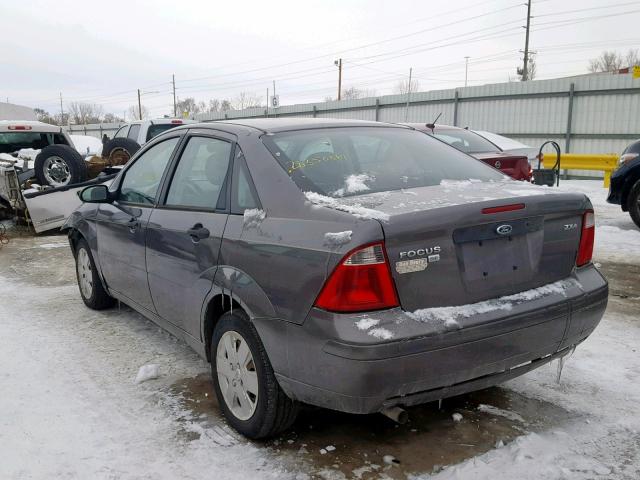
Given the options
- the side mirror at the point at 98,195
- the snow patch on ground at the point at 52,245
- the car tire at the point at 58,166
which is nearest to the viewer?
the side mirror at the point at 98,195

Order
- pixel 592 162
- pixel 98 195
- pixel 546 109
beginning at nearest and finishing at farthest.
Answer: pixel 98 195
pixel 592 162
pixel 546 109

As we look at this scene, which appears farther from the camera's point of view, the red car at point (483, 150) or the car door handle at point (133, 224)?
the red car at point (483, 150)

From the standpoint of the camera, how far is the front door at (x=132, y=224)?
3879 millimetres

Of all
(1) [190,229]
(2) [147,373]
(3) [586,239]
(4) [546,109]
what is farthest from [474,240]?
(4) [546,109]

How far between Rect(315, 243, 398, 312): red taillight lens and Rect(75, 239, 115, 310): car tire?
314cm

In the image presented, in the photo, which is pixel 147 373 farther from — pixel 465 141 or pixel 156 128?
pixel 156 128

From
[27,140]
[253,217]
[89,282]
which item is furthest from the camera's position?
[27,140]

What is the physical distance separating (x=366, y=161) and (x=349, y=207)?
75cm

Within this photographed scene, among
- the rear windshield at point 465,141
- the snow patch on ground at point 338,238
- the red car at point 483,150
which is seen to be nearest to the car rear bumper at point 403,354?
the snow patch on ground at point 338,238

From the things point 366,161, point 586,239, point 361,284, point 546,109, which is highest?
point 546,109

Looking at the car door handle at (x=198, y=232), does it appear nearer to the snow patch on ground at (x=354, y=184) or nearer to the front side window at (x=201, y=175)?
the front side window at (x=201, y=175)

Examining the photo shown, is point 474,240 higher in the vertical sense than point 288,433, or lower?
higher

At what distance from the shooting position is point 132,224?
396cm

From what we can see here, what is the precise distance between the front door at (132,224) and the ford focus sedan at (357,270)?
29 centimetres
